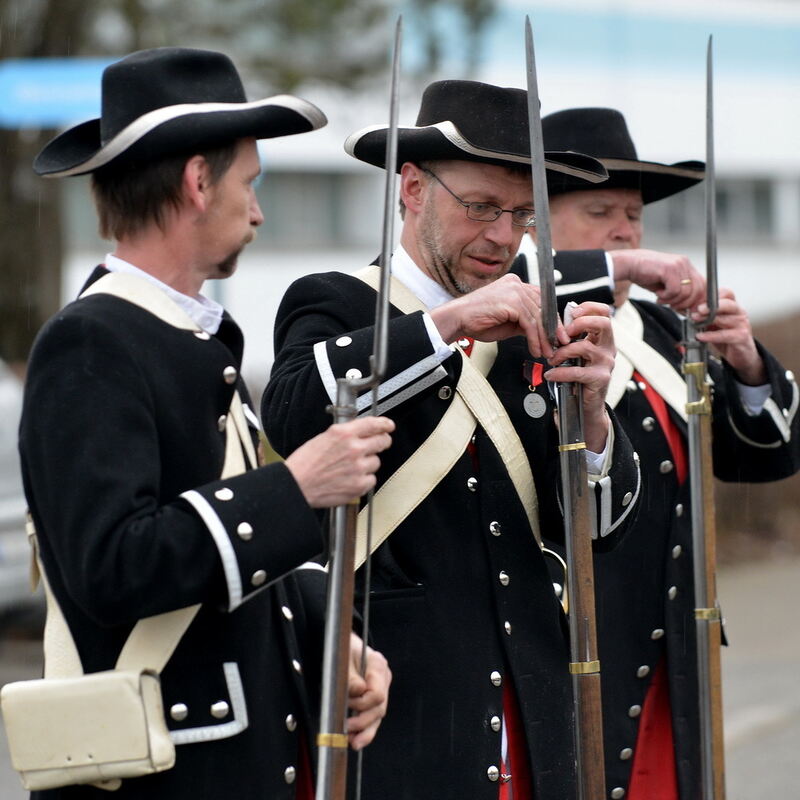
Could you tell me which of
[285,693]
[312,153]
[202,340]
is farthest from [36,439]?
[312,153]

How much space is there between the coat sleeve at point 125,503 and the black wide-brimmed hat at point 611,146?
203 centimetres

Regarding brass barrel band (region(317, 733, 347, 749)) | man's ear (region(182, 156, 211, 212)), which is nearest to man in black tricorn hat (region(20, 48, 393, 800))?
man's ear (region(182, 156, 211, 212))

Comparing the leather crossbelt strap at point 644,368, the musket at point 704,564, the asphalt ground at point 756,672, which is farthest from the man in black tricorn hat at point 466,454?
the asphalt ground at point 756,672

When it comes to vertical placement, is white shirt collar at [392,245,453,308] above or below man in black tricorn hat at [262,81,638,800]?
above

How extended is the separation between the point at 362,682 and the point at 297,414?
57cm

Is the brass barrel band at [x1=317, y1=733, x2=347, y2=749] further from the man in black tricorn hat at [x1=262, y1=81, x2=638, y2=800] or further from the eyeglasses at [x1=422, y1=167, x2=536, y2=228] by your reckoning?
the eyeglasses at [x1=422, y1=167, x2=536, y2=228]

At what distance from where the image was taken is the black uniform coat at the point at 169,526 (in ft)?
8.02

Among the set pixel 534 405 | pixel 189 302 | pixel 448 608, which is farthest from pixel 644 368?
pixel 189 302

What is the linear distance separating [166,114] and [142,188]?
5.2 inches

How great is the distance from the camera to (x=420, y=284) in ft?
11.1

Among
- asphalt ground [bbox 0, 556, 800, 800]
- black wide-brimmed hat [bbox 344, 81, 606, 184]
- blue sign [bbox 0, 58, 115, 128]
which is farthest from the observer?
blue sign [bbox 0, 58, 115, 128]

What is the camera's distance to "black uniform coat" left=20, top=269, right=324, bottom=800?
96.3 inches

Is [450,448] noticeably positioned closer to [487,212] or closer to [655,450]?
[487,212]

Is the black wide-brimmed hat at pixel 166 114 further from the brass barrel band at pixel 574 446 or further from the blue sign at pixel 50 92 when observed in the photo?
the blue sign at pixel 50 92
